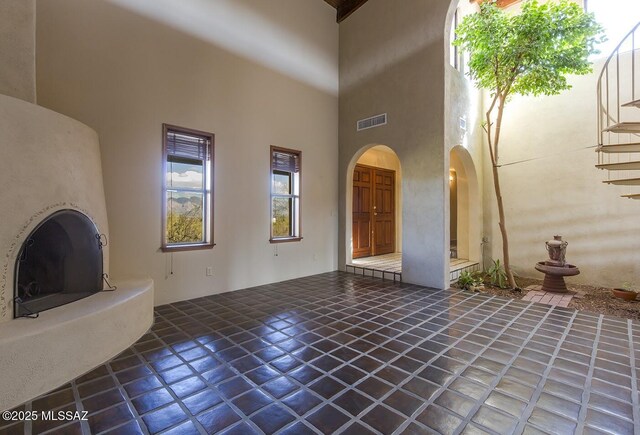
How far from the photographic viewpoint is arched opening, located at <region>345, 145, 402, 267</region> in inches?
282

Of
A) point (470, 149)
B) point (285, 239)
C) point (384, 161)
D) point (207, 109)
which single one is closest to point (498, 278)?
point (470, 149)

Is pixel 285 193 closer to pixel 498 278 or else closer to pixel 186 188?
pixel 186 188

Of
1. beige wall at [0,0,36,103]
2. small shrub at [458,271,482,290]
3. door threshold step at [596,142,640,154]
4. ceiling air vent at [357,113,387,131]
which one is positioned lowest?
small shrub at [458,271,482,290]

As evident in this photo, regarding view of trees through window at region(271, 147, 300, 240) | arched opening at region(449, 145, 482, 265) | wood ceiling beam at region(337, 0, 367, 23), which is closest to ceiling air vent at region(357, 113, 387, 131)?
view of trees through window at region(271, 147, 300, 240)

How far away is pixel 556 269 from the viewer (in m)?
4.70

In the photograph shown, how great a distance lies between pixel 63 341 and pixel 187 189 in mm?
2385

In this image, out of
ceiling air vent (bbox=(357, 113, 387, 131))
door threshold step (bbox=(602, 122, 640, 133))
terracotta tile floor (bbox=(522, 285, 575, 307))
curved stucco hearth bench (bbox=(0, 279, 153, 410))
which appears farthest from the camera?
ceiling air vent (bbox=(357, 113, 387, 131))

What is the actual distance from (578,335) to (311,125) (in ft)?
16.4

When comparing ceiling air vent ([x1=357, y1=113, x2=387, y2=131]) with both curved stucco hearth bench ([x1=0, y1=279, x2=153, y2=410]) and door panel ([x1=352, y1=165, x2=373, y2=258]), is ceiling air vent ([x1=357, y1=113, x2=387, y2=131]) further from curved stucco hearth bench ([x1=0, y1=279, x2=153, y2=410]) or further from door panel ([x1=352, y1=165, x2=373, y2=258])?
curved stucco hearth bench ([x1=0, y1=279, x2=153, y2=410])

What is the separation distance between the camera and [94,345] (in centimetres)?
238

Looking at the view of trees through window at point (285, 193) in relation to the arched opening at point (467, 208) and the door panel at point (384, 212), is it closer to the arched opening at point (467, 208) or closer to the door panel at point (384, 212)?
the door panel at point (384, 212)

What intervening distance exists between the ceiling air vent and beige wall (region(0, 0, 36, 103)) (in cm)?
475

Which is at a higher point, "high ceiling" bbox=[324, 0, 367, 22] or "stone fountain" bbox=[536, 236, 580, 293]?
"high ceiling" bbox=[324, 0, 367, 22]

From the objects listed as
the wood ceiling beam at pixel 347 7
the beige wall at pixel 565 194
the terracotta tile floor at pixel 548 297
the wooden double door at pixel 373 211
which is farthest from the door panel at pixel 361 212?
the terracotta tile floor at pixel 548 297
